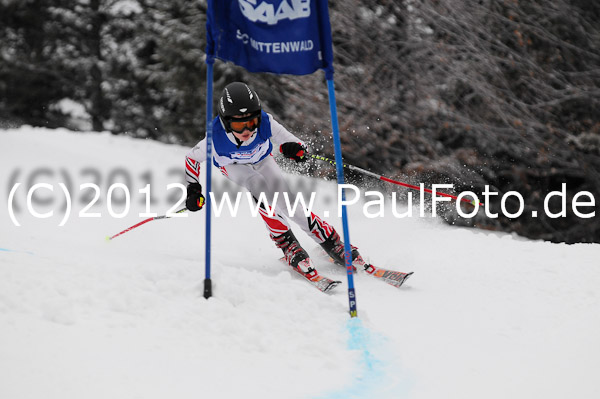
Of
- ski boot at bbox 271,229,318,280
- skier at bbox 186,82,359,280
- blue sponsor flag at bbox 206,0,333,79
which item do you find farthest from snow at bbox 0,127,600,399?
blue sponsor flag at bbox 206,0,333,79

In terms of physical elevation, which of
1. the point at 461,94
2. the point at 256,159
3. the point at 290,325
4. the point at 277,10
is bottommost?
the point at 290,325

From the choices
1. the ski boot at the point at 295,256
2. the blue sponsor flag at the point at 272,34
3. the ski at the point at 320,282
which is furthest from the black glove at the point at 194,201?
the blue sponsor flag at the point at 272,34

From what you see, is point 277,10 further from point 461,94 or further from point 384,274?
point 461,94

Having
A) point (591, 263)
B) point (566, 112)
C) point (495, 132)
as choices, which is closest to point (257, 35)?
point (591, 263)

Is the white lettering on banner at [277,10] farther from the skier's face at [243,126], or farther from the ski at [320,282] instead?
the ski at [320,282]

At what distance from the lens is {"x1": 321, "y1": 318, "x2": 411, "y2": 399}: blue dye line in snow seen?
123 inches

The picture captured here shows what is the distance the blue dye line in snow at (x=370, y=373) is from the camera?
3.12 meters

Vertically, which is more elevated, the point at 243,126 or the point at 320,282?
the point at 243,126

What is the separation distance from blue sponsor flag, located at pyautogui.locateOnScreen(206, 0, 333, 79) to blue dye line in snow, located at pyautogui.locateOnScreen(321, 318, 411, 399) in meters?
1.79

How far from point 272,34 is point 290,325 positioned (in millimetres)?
1949

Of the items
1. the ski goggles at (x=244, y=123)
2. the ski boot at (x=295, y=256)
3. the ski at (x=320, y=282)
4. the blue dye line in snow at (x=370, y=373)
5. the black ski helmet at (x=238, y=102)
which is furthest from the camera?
the ski boot at (x=295, y=256)

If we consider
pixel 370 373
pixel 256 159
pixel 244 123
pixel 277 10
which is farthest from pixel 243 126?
pixel 370 373

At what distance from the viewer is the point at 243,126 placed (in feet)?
15.5

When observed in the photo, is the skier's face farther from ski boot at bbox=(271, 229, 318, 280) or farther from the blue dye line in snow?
the blue dye line in snow
